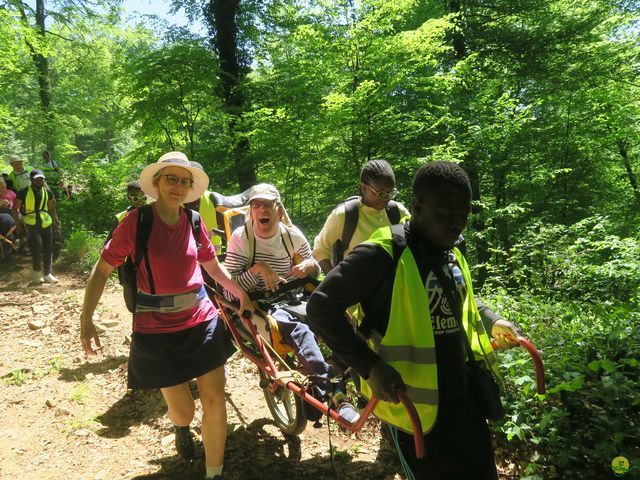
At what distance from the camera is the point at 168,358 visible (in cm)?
284

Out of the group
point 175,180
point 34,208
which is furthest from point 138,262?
point 34,208

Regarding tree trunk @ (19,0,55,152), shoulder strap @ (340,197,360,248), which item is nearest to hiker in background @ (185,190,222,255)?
shoulder strap @ (340,197,360,248)

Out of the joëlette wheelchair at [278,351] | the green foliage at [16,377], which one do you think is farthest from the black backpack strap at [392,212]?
the green foliage at [16,377]

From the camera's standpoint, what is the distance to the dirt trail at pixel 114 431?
337cm

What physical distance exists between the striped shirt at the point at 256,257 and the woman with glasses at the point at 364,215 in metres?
0.39

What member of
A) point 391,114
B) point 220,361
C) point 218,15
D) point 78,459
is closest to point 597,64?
point 391,114

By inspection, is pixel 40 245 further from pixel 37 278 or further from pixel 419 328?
pixel 419 328

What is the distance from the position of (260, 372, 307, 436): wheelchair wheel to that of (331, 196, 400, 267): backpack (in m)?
1.24

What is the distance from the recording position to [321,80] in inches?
348

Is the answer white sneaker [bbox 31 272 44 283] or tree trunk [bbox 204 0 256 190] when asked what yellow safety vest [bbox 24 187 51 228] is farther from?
tree trunk [bbox 204 0 256 190]

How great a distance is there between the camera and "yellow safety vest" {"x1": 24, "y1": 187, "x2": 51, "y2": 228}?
8484 millimetres

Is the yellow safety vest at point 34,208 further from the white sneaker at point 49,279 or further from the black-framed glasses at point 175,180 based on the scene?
the black-framed glasses at point 175,180

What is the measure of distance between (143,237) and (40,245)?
788 centimetres

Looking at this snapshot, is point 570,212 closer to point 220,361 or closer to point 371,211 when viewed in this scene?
point 371,211
